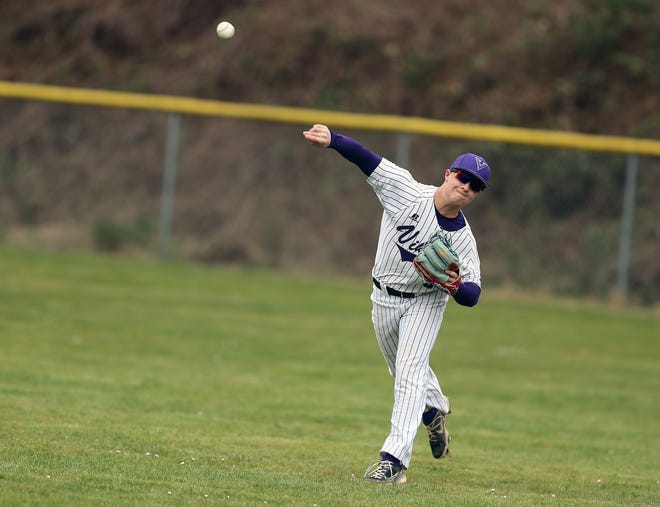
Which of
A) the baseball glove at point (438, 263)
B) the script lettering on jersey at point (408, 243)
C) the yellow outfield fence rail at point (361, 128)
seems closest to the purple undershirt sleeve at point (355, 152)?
the script lettering on jersey at point (408, 243)

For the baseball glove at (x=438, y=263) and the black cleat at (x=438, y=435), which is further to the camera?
the black cleat at (x=438, y=435)

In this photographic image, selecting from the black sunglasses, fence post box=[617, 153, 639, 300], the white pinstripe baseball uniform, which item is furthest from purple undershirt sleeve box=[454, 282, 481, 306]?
fence post box=[617, 153, 639, 300]

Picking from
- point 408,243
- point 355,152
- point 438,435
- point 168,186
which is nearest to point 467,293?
point 408,243

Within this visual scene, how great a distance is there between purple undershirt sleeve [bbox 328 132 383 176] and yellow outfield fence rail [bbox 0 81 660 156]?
10.7 meters

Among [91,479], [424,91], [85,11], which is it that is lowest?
[91,479]

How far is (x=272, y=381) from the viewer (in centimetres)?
1060

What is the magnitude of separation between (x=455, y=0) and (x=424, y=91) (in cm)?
278

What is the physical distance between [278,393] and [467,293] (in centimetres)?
392

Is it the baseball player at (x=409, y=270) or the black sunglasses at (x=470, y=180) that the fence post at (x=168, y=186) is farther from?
the black sunglasses at (x=470, y=180)

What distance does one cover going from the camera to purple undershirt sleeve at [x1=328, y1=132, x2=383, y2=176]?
641 centimetres

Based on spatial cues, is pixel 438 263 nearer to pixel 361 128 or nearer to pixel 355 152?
pixel 355 152

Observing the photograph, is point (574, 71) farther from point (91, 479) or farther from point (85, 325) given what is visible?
point (91, 479)

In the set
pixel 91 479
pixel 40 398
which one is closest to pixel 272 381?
pixel 40 398

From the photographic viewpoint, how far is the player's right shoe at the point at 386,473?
625 centimetres
